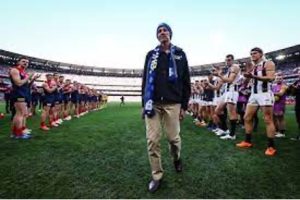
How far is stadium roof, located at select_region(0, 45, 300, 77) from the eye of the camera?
44013 mm

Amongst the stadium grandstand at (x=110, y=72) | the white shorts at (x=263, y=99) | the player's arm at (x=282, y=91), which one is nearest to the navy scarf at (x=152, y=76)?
the white shorts at (x=263, y=99)

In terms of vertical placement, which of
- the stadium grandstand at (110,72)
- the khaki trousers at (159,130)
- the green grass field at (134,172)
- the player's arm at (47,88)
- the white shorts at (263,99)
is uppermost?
the stadium grandstand at (110,72)

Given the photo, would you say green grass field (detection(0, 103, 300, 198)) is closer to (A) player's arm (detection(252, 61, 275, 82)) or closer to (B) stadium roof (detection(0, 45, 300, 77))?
(A) player's arm (detection(252, 61, 275, 82))

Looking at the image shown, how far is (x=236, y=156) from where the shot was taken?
16.5 ft

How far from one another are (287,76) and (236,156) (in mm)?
42264

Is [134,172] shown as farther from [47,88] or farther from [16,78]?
[47,88]

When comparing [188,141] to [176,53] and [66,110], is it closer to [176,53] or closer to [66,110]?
[176,53]

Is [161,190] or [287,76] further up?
[287,76]

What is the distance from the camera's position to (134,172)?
4.00m

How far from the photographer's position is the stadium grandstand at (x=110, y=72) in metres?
45.7

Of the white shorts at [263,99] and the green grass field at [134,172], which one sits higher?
the white shorts at [263,99]

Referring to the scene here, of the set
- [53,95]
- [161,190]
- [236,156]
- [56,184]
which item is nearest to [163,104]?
[161,190]

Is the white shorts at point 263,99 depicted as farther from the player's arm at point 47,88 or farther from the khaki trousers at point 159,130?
the player's arm at point 47,88

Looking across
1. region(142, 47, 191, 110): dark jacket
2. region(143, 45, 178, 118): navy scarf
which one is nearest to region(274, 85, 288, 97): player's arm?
region(142, 47, 191, 110): dark jacket
